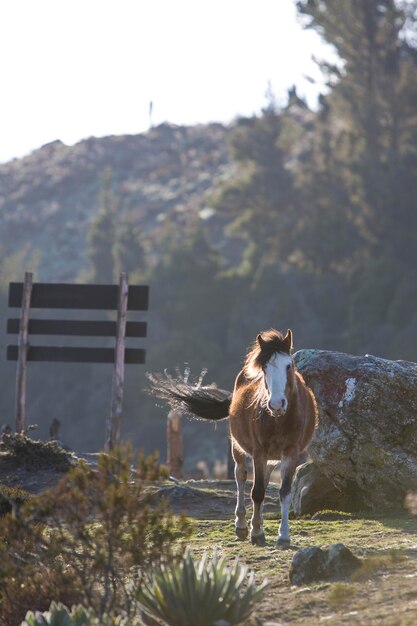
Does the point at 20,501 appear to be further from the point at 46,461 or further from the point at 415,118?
the point at 415,118

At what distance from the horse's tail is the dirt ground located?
1328 mm

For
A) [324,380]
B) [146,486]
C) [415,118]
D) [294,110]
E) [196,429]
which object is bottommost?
[196,429]

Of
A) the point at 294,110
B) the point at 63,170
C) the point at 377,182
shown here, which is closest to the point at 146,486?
the point at 377,182

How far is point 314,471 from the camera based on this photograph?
563 inches

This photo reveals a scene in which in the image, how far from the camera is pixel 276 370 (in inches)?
392

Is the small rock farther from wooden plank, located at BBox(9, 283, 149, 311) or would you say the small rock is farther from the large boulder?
wooden plank, located at BBox(9, 283, 149, 311)

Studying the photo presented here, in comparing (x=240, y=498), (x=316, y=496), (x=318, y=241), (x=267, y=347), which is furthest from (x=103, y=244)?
(x=267, y=347)

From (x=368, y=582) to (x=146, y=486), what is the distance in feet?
26.2

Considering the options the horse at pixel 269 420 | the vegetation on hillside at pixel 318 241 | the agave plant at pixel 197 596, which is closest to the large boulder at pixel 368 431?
the horse at pixel 269 420

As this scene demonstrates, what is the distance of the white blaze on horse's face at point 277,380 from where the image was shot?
9.68 meters

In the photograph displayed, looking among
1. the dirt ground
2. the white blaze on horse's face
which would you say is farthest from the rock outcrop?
the white blaze on horse's face

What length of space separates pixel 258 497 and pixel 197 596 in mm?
3797

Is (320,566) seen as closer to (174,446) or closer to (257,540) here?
(257,540)

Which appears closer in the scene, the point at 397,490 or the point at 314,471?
the point at 397,490
